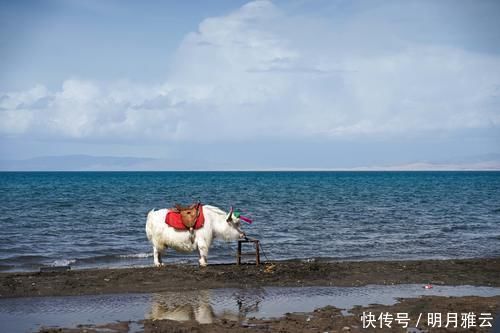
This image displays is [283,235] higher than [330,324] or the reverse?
the reverse

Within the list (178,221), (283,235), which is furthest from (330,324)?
(283,235)

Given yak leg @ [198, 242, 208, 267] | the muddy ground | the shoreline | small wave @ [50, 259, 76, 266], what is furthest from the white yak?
the muddy ground

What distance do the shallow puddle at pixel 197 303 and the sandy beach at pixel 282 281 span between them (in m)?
0.46

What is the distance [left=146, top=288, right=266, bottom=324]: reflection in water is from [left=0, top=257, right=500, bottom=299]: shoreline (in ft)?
2.40

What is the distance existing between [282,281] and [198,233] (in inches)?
114

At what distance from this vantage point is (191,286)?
549 inches

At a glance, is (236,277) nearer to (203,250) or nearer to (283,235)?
(203,250)

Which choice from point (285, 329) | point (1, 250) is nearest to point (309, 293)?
point (285, 329)

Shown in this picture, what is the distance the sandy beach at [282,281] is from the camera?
10.4 meters

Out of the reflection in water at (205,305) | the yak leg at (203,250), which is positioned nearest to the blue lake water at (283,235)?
the yak leg at (203,250)

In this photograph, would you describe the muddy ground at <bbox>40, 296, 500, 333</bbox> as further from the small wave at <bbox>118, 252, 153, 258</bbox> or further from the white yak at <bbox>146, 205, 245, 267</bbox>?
the small wave at <bbox>118, 252, 153, 258</bbox>

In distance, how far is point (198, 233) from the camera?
16.1 m

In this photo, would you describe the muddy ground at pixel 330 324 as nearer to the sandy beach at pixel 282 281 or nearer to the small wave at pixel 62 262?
the sandy beach at pixel 282 281

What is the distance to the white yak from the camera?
16156mm
